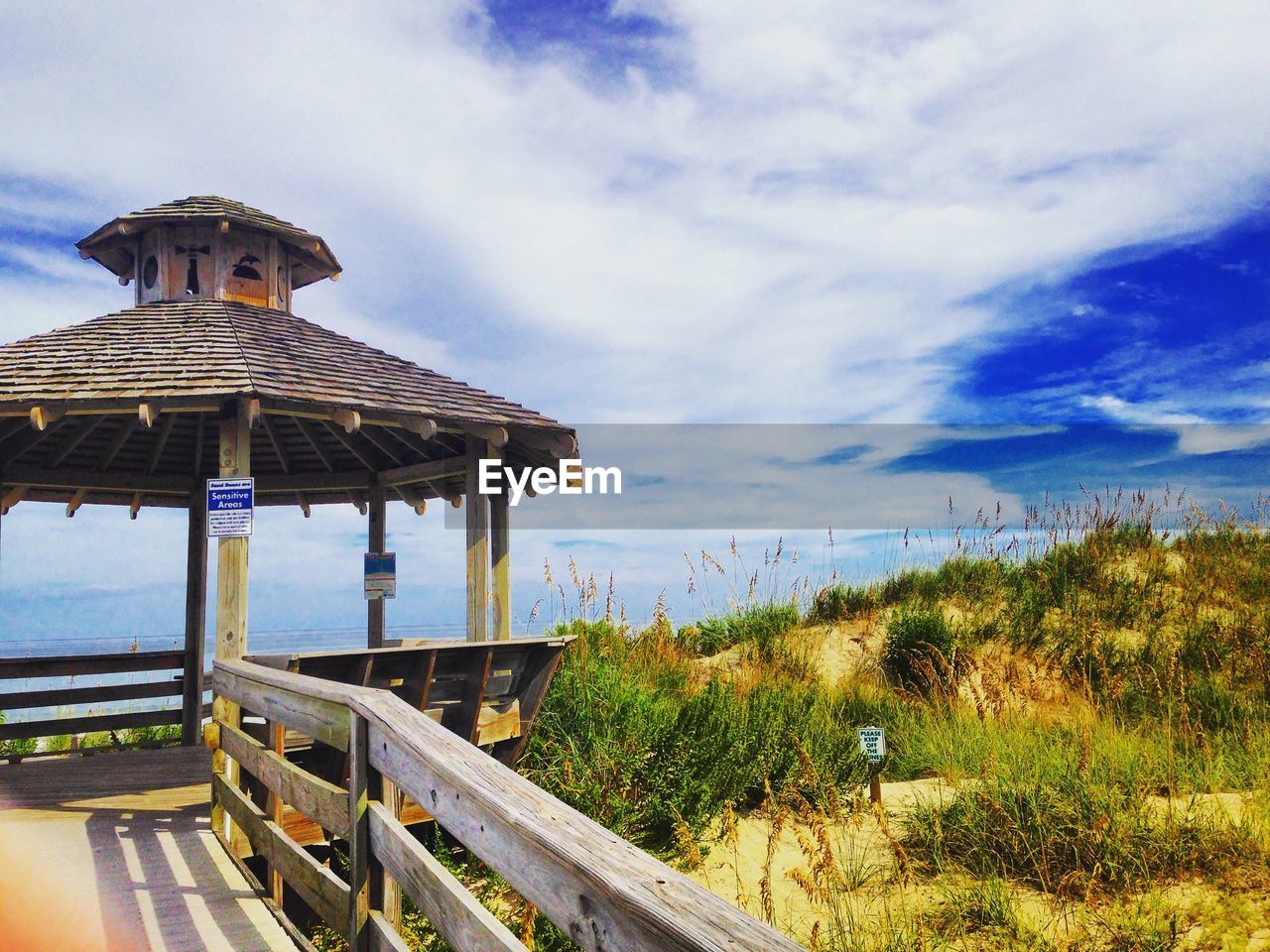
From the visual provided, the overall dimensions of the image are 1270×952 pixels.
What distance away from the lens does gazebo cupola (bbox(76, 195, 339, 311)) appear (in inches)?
406

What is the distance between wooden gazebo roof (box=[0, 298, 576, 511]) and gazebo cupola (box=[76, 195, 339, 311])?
36 cm

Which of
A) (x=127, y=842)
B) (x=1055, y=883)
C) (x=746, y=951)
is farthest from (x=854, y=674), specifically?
(x=746, y=951)

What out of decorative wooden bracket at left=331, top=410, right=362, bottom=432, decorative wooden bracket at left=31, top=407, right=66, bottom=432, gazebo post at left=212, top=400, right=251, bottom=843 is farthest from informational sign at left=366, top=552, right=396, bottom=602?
decorative wooden bracket at left=31, top=407, right=66, bottom=432

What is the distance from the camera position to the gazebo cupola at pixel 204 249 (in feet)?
33.9

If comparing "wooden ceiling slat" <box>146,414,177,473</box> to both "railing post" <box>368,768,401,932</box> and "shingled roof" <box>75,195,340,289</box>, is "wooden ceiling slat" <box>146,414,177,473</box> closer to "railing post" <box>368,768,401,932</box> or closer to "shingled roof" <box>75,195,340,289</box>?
"shingled roof" <box>75,195,340,289</box>

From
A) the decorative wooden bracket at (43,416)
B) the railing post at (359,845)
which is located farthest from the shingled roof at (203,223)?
the railing post at (359,845)

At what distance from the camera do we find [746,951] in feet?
4.55

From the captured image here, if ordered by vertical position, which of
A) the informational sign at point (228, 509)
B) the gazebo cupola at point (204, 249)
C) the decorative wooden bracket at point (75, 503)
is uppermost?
Answer: the gazebo cupola at point (204, 249)

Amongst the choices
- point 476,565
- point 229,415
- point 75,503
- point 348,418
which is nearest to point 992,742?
point 476,565

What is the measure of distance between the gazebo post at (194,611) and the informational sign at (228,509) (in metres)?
4.84

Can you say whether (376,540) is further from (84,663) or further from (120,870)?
(120,870)

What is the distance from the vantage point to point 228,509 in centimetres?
716

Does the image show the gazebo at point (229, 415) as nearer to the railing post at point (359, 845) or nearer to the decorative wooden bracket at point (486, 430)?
the decorative wooden bracket at point (486, 430)

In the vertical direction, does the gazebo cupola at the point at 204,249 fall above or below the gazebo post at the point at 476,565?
above
